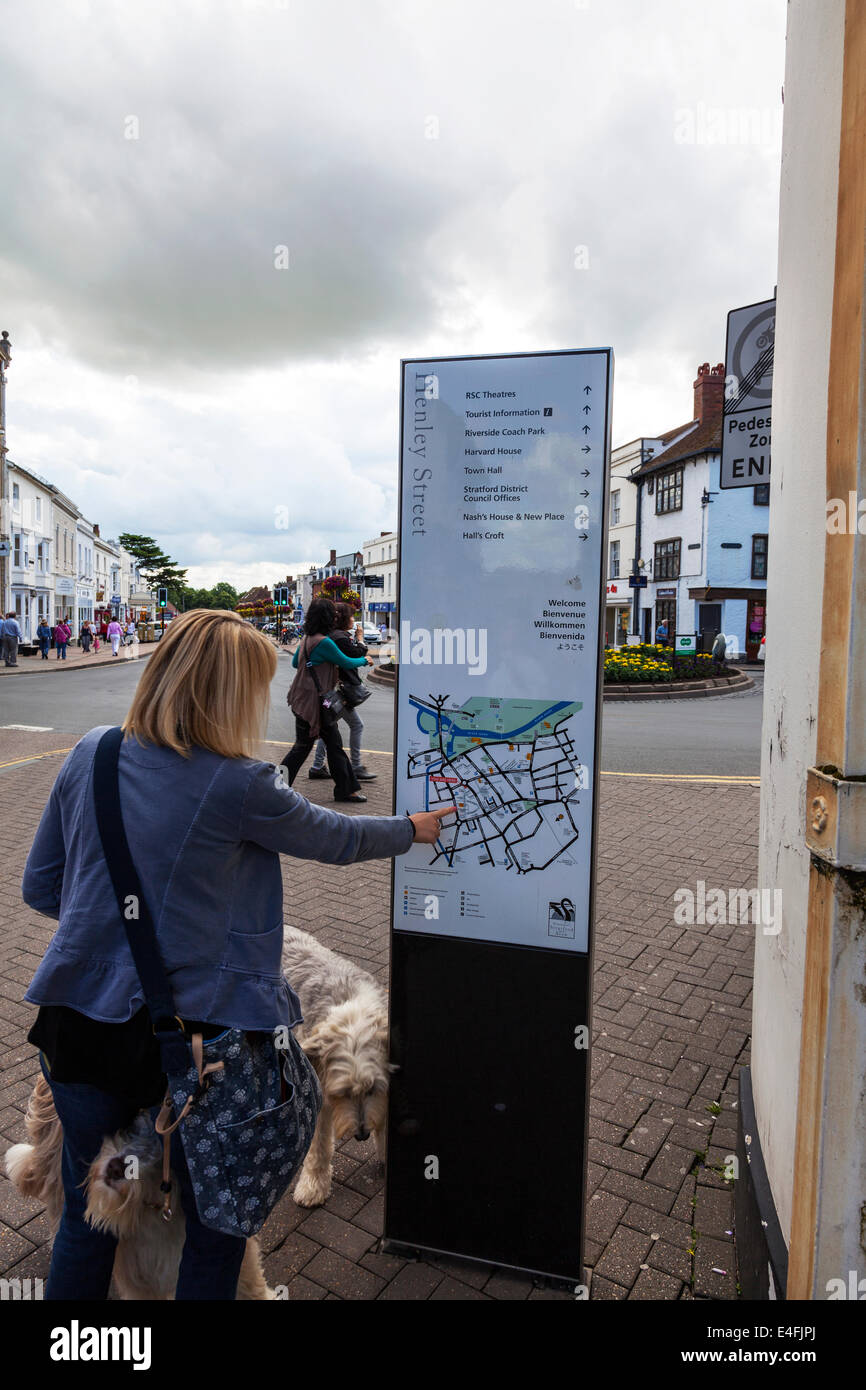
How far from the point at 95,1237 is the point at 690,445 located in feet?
136

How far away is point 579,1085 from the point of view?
91.9 inches

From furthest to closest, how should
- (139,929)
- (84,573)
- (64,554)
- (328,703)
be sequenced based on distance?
(84,573) < (64,554) < (328,703) < (139,929)

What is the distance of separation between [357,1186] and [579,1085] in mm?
1115

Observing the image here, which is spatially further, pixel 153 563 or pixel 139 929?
pixel 153 563

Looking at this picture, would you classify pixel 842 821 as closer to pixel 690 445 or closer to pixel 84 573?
pixel 690 445

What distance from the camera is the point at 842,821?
1.45 metres

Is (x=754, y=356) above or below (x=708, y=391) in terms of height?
below

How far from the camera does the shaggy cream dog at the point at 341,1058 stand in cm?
255

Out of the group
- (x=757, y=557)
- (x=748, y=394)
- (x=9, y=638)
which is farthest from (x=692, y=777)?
(x=757, y=557)

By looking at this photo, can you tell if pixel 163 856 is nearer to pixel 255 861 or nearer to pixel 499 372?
pixel 255 861

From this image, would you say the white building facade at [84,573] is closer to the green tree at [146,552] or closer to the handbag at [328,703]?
the green tree at [146,552]

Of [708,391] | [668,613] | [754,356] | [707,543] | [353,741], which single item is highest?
[708,391]

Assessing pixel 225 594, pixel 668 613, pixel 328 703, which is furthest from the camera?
pixel 225 594

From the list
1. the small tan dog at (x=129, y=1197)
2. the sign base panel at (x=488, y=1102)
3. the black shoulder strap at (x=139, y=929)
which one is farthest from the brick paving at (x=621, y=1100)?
the black shoulder strap at (x=139, y=929)
